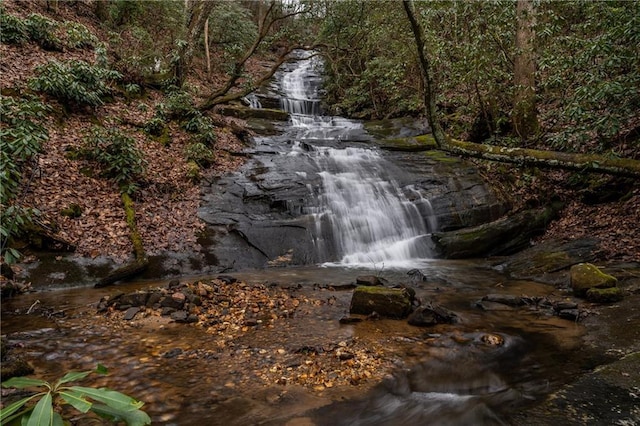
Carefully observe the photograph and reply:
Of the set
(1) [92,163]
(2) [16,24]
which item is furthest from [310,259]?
(2) [16,24]

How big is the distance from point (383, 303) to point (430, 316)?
2.05ft

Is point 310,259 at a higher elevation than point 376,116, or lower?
lower

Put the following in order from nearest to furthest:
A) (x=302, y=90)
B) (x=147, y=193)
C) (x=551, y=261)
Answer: (x=551, y=261) < (x=147, y=193) < (x=302, y=90)

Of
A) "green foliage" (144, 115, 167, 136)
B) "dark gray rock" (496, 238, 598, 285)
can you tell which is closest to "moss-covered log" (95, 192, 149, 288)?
"green foliage" (144, 115, 167, 136)

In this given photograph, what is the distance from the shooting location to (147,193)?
28.2 ft

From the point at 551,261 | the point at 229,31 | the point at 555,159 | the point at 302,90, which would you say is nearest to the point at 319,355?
the point at 551,261

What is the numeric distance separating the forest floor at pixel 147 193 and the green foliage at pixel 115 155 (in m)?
0.23

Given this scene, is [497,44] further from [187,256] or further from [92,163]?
[92,163]

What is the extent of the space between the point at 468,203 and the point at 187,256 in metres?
7.33

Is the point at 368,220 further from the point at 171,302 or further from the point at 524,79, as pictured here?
the point at 524,79

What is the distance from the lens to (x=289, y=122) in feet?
59.4

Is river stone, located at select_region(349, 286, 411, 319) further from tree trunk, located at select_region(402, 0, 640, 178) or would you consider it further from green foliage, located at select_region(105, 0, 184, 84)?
green foliage, located at select_region(105, 0, 184, 84)

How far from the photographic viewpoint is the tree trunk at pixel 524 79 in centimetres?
1040

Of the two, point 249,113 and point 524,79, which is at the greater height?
point 249,113
